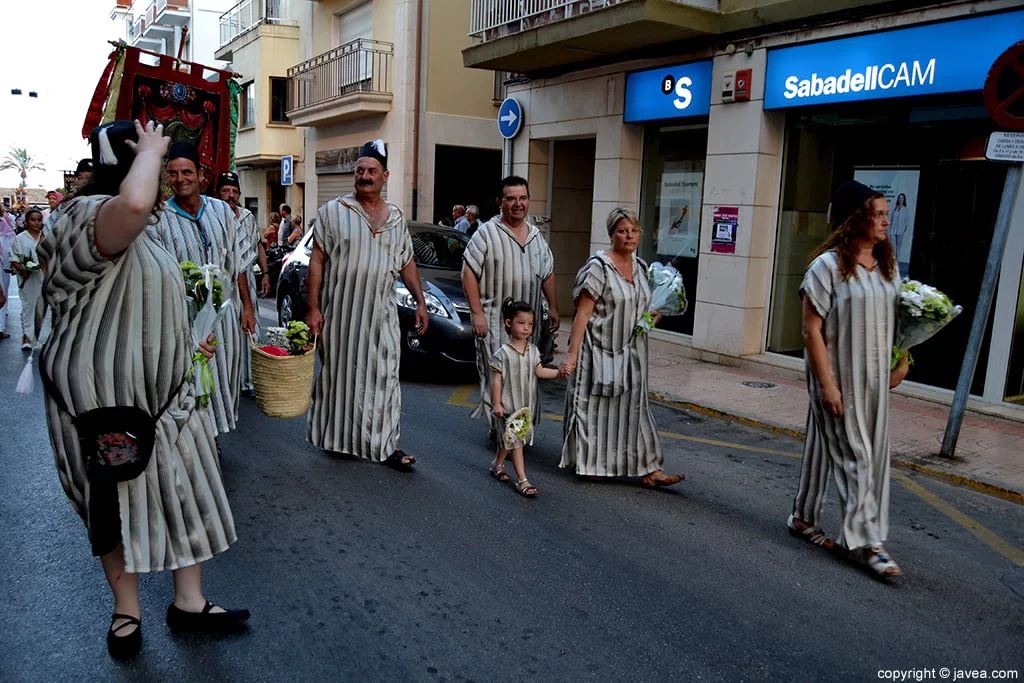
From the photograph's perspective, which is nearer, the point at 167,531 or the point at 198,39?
the point at 167,531

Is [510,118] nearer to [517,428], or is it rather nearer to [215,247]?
[215,247]

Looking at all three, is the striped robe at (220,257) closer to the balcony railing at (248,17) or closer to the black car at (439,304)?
the black car at (439,304)

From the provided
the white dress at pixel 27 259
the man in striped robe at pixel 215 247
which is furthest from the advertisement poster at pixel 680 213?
the white dress at pixel 27 259

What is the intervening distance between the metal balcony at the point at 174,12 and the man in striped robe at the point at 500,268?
34.6m

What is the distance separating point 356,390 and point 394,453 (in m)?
0.49

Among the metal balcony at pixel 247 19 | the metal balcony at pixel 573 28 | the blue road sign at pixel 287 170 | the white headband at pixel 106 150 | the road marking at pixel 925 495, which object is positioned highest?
the metal balcony at pixel 247 19

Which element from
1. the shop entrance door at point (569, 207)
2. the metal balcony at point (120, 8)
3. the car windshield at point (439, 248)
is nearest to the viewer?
the car windshield at point (439, 248)

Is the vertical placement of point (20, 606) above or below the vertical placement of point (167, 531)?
below

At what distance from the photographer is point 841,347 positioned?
167 inches

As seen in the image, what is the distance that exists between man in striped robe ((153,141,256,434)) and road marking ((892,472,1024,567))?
461cm

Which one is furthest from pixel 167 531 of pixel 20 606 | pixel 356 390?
pixel 356 390

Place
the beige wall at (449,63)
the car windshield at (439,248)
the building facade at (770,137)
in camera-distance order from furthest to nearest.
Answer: the beige wall at (449,63) → the car windshield at (439,248) → the building facade at (770,137)

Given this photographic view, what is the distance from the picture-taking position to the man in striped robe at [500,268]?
6082mm

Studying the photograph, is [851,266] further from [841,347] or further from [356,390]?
[356,390]
